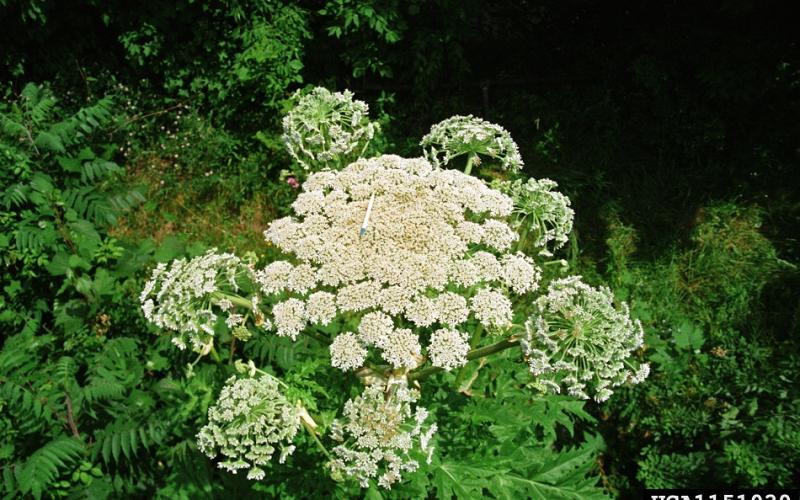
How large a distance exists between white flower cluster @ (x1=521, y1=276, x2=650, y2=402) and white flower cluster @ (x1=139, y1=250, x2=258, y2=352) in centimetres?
167

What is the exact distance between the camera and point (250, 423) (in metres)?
3.21

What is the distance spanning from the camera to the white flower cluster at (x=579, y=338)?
3.12 m

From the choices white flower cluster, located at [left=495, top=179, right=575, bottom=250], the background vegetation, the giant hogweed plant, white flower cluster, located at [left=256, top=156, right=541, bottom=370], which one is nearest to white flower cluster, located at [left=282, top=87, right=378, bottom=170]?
the giant hogweed plant

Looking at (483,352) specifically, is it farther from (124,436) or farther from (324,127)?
(124,436)

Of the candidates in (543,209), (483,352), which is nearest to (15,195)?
(483,352)

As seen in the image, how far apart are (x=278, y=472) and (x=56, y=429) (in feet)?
6.28

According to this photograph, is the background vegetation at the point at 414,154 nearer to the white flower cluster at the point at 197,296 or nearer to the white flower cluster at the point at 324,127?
the white flower cluster at the point at 197,296

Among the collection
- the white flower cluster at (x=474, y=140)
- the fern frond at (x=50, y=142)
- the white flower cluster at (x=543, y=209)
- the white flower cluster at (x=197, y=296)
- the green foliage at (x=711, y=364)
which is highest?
the white flower cluster at (x=474, y=140)

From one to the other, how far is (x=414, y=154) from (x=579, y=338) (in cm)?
594

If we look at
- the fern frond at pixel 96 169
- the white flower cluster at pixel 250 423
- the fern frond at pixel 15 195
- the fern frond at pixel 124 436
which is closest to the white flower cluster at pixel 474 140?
the white flower cluster at pixel 250 423

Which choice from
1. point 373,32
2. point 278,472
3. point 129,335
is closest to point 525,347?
point 278,472

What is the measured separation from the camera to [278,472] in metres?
4.04

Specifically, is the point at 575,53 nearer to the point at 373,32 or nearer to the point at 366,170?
the point at 373,32

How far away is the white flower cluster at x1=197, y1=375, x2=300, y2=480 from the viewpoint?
10.6 ft
